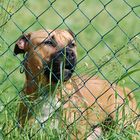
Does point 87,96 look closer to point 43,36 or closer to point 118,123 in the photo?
point 43,36

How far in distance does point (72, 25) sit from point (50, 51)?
12.3 feet

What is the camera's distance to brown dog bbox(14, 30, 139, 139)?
245 inches

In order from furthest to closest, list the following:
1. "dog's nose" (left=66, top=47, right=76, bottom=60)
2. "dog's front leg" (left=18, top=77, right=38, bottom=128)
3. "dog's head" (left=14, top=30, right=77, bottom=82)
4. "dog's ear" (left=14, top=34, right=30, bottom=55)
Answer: "dog's ear" (left=14, top=34, right=30, bottom=55) → "dog's head" (left=14, top=30, right=77, bottom=82) → "dog's nose" (left=66, top=47, right=76, bottom=60) → "dog's front leg" (left=18, top=77, right=38, bottom=128)

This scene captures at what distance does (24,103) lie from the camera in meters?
6.41

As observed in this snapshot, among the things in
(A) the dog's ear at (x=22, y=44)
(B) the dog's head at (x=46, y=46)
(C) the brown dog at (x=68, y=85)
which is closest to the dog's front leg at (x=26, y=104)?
(C) the brown dog at (x=68, y=85)

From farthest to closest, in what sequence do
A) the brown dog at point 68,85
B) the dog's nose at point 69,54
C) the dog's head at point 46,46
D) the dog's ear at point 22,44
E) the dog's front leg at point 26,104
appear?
the dog's ear at point 22,44
the dog's head at point 46,46
the dog's nose at point 69,54
the dog's front leg at point 26,104
the brown dog at point 68,85

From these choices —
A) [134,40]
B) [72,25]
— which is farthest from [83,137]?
[72,25]

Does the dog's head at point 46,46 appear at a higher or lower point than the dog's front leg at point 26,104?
higher

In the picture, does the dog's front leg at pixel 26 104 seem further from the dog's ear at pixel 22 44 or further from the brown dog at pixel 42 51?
the dog's ear at pixel 22 44

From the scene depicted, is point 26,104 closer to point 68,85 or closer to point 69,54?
point 68,85

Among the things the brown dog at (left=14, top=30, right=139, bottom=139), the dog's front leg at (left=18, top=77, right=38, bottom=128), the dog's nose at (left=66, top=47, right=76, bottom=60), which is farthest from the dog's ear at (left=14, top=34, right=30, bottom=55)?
the dog's nose at (left=66, top=47, right=76, bottom=60)

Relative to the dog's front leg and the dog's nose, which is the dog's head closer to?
the dog's nose

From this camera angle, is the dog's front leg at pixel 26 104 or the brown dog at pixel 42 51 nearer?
the dog's front leg at pixel 26 104

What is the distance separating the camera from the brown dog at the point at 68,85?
20.4 ft
